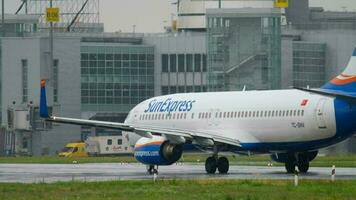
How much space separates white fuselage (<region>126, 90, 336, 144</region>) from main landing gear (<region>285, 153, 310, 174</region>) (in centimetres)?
168

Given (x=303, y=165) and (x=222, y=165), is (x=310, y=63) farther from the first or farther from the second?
(x=222, y=165)

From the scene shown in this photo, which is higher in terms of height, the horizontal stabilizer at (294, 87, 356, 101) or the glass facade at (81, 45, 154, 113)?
the horizontal stabilizer at (294, 87, 356, 101)

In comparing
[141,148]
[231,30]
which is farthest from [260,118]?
[231,30]

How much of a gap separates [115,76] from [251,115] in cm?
9948

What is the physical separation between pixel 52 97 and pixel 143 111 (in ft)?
243

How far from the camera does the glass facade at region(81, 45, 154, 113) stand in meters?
168

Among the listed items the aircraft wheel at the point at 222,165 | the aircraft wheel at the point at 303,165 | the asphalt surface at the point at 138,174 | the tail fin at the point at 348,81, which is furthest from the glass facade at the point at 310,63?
the tail fin at the point at 348,81

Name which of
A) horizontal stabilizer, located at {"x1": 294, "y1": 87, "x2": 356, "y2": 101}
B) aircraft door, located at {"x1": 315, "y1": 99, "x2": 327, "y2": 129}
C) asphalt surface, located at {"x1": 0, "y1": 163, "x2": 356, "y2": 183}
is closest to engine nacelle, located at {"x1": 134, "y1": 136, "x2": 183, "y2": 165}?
asphalt surface, located at {"x1": 0, "y1": 163, "x2": 356, "y2": 183}

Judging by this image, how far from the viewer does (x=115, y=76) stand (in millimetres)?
170125

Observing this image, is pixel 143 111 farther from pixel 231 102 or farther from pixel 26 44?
pixel 26 44

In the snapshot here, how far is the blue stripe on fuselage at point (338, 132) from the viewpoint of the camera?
66000 millimetres

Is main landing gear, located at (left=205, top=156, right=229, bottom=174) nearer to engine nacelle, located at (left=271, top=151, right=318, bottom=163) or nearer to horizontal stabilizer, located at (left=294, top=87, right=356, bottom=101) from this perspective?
engine nacelle, located at (left=271, top=151, right=318, bottom=163)

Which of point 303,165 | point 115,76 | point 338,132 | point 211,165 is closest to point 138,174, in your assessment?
point 211,165

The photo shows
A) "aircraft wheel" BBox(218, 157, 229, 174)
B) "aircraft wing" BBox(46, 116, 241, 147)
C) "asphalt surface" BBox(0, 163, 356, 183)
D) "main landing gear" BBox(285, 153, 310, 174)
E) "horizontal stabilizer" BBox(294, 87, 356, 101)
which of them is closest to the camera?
"asphalt surface" BBox(0, 163, 356, 183)
